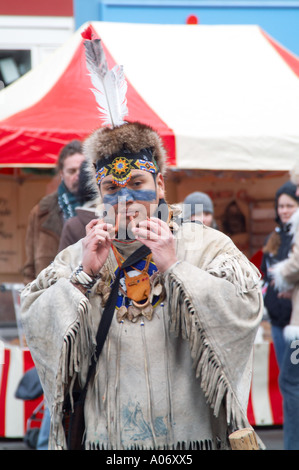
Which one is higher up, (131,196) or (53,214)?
(53,214)

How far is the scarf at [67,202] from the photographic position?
4988 millimetres

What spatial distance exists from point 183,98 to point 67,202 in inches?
111

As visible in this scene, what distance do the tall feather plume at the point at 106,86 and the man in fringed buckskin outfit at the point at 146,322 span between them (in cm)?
11

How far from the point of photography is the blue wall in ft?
35.4

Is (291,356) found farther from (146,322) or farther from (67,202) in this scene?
(146,322)

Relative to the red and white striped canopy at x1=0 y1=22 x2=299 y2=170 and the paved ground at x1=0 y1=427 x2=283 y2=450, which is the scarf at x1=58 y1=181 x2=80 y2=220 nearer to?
the red and white striped canopy at x1=0 y1=22 x2=299 y2=170

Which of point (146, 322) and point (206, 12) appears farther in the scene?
point (206, 12)

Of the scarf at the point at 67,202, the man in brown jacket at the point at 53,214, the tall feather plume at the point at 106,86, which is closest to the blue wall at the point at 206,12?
the man in brown jacket at the point at 53,214

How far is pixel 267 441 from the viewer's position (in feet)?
20.6

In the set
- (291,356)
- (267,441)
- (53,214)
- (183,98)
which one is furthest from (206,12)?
(291,356)

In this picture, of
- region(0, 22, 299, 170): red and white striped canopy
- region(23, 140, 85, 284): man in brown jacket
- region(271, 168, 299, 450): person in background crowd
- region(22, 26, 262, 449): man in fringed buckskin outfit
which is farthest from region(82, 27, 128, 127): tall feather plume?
region(0, 22, 299, 170): red and white striped canopy

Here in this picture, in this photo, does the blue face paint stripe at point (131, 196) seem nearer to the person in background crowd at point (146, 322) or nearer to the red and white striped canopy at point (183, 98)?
the person in background crowd at point (146, 322)

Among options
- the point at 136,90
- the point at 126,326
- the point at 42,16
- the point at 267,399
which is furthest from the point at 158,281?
the point at 42,16
